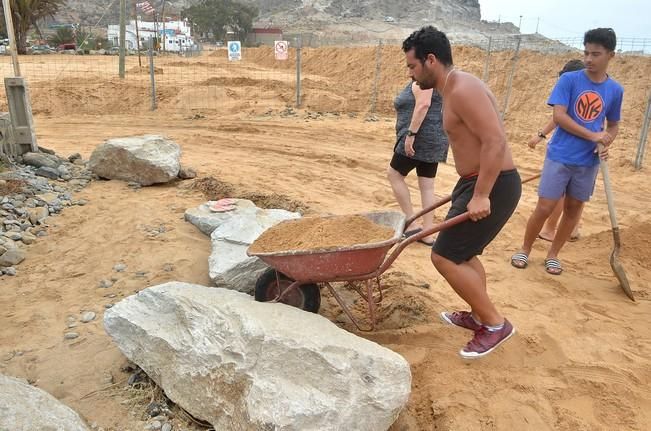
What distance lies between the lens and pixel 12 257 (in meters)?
4.11

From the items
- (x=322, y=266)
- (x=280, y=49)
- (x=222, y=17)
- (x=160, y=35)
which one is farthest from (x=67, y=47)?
(x=322, y=266)

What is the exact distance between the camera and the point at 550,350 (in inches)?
127

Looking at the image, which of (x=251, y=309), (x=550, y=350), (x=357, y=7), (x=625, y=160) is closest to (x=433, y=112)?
(x=550, y=350)

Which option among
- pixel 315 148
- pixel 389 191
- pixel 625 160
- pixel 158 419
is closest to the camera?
pixel 158 419

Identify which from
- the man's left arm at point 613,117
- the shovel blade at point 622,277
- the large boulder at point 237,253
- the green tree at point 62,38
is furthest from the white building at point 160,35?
the shovel blade at point 622,277

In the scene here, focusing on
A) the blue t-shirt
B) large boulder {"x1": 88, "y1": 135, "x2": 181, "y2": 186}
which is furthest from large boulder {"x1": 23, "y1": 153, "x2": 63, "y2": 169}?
the blue t-shirt

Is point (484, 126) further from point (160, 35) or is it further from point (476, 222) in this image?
point (160, 35)

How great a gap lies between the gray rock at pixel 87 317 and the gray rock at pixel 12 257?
1.12 meters

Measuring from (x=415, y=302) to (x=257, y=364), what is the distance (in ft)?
5.27

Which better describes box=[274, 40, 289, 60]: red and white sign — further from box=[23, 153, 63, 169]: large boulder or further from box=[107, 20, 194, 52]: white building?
box=[107, 20, 194, 52]: white building

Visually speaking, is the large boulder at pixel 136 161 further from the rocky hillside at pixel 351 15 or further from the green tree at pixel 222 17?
the rocky hillside at pixel 351 15

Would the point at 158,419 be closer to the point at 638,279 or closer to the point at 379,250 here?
the point at 379,250

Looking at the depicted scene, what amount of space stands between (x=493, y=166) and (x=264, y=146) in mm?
6828

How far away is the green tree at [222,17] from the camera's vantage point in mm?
53656
